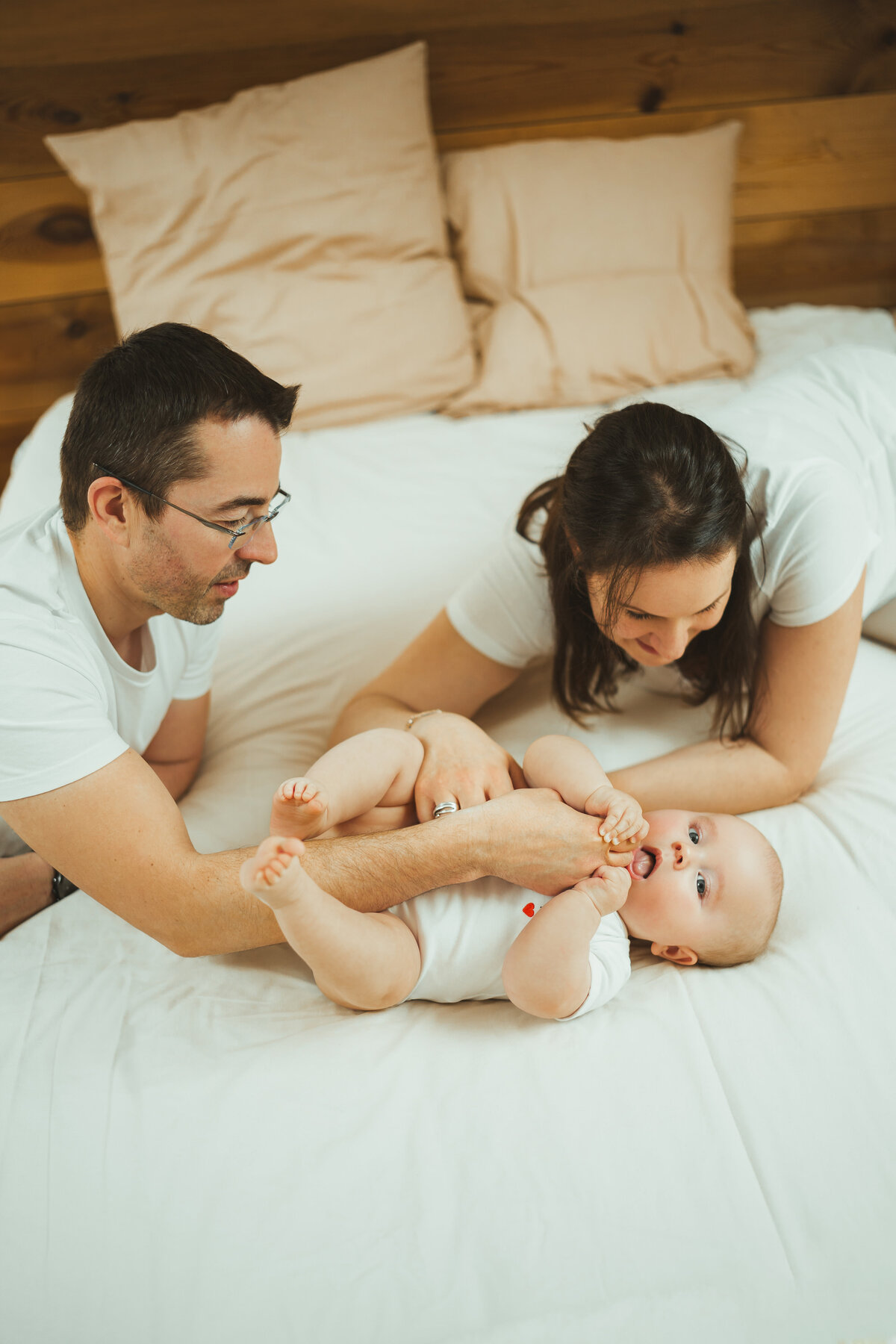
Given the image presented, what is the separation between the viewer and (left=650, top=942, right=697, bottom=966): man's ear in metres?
1.17

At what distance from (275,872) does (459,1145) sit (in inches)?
13.5

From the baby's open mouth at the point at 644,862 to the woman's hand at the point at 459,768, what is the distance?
187 millimetres

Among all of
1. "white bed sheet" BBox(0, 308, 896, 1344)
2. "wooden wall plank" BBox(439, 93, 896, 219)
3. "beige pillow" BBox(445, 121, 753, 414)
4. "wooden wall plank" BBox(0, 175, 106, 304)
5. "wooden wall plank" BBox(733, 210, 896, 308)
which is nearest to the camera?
"white bed sheet" BBox(0, 308, 896, 1344)

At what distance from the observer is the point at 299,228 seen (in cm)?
206

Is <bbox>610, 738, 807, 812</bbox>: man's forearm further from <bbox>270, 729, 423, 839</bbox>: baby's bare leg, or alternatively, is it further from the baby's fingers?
<bbox>270, 729, 423, 839</bbox>: baby's bare leg

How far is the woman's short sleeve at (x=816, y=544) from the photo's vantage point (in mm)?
1201

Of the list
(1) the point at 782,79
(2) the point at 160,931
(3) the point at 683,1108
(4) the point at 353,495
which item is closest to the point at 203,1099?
(2) the point at 160,931

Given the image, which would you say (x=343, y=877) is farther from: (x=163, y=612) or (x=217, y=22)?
(x=217, y=22)

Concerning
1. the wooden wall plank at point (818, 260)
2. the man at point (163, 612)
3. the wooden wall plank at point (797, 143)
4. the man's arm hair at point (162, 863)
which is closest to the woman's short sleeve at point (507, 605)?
the man at point (163, 612)

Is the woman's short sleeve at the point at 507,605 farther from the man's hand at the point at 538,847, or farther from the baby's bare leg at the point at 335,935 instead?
the baby's bare leg at the point at 335,935

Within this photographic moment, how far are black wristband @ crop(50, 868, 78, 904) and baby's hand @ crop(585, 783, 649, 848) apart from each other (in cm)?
72

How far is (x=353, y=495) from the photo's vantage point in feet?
6.33

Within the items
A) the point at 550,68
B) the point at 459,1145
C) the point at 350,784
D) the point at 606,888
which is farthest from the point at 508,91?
the point at 459,1145

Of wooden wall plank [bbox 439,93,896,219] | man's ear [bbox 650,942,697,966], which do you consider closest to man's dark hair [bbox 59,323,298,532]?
man's ear [bbox 650,942,697,966]
